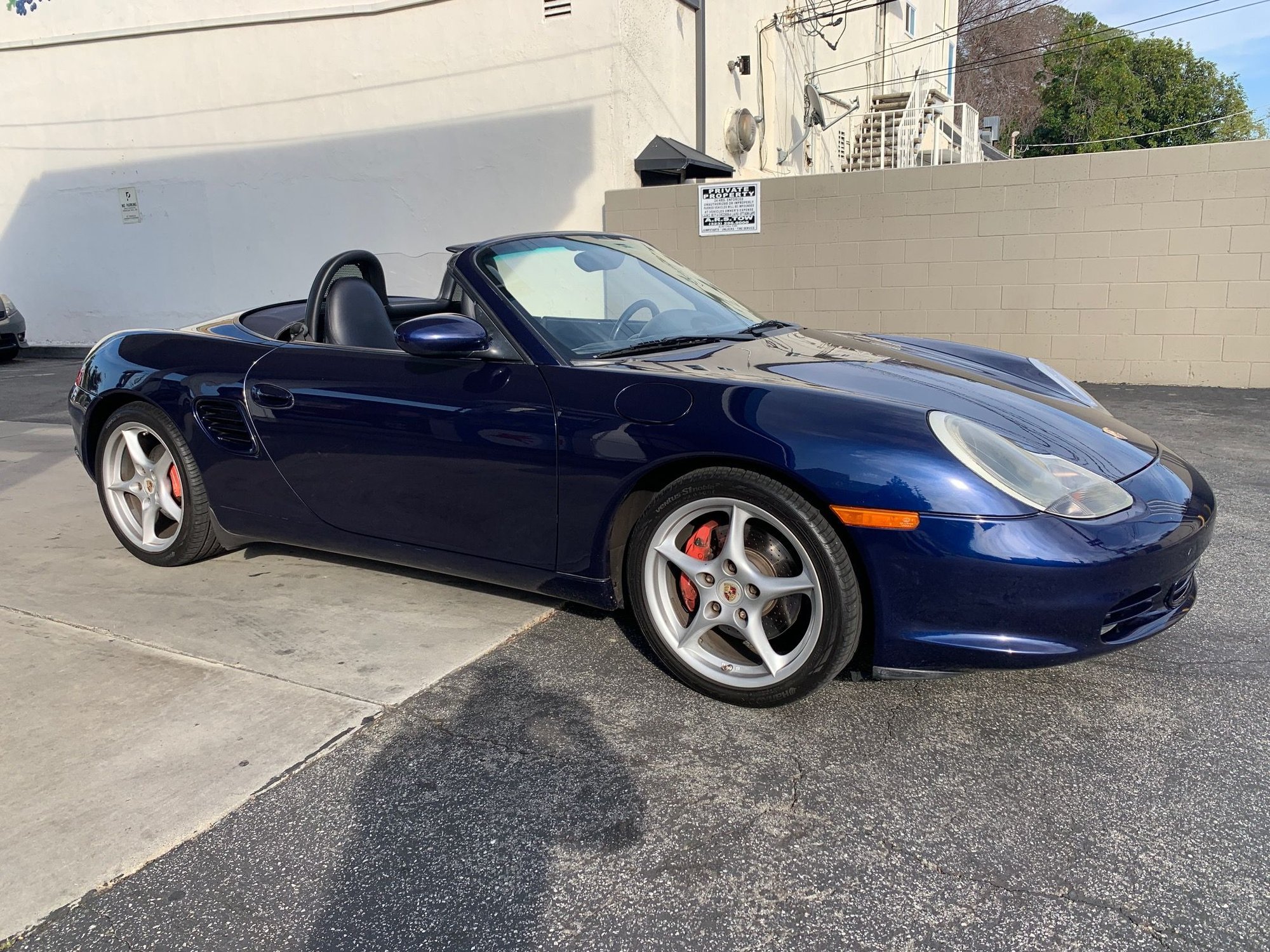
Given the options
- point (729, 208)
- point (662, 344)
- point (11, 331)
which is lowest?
point (11, 331)

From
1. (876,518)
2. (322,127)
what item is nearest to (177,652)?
(876,518)

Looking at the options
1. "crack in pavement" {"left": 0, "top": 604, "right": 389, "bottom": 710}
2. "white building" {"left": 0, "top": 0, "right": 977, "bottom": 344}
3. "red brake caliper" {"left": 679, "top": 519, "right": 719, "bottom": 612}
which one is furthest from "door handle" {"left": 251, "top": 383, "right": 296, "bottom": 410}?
"white building" {"left": 0, "top": 0, "right": 977, "bottom": 344}

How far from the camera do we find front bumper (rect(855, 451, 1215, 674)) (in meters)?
2.27

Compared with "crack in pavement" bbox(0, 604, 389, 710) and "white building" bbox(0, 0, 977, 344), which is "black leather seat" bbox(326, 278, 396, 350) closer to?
"crack in pavement" bbox(0, 604, 389, 710)

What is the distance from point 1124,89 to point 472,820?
4371 cm

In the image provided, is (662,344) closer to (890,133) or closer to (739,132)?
(739,132)

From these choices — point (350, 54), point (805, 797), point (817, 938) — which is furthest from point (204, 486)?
point (350, 54)

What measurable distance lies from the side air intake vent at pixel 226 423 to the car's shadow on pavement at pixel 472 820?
4.45 ft

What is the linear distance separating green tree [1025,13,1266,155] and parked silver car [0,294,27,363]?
3734cm

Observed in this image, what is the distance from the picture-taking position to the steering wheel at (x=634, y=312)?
3.30 metres

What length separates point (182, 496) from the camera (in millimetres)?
3822

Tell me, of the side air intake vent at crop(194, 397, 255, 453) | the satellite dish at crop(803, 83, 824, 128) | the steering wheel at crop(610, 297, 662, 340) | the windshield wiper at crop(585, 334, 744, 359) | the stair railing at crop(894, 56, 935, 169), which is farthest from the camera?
the stair railing at crop(894, 56, 935, 169)

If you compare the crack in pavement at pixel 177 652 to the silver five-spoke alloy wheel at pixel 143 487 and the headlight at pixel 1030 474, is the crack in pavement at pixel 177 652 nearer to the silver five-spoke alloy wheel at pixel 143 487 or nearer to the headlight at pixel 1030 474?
the silver five-spoke alloy wheel at pixel 143 487

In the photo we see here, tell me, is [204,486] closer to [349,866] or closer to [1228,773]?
[349,866]
